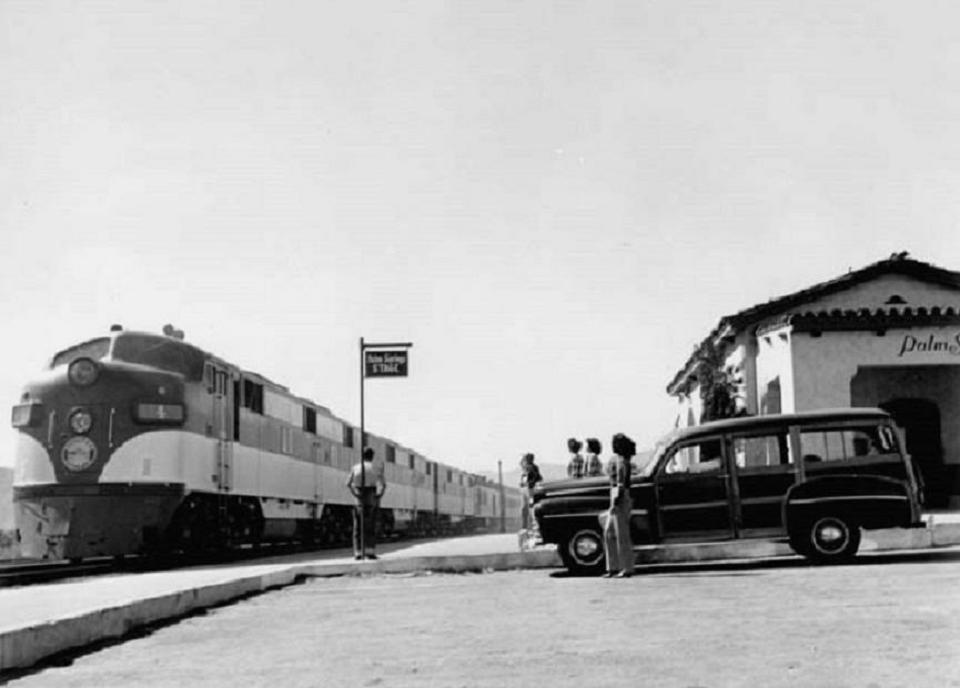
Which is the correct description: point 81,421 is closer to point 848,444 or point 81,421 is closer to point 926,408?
point 848,444

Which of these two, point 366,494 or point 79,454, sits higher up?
point 79,454

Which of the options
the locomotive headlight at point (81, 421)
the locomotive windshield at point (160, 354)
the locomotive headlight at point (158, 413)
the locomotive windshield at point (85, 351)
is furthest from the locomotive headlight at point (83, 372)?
the locomotive windshield at point (85, 351)

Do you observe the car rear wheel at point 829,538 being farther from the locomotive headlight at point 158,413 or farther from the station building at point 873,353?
the locomotive headlight at point 158,413

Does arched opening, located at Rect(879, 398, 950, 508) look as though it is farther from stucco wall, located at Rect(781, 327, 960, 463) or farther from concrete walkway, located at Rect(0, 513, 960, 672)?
concrete walkway, located at Rect(0, 513, 960, 672)

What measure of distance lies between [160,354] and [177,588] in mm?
9233

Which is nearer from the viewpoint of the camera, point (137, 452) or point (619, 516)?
point (619, 516)

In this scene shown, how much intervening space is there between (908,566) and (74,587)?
880 centimetres

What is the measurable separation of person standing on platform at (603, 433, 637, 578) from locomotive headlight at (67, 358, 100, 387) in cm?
912

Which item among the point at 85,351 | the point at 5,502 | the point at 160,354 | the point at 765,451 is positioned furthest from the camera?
the point at 5,502

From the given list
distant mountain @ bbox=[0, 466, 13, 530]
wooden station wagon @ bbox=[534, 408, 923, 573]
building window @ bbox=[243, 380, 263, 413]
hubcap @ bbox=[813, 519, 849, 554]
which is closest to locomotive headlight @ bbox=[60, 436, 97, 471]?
building window @ bbox=[243, 380, 263, 413]

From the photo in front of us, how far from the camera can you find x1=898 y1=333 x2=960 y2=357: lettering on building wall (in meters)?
22.8

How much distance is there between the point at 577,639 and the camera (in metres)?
7.04

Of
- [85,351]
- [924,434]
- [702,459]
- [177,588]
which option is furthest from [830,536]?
[85,351]

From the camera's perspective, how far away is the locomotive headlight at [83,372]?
59.3ft
